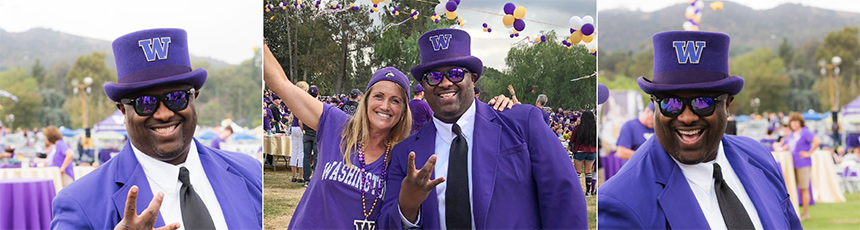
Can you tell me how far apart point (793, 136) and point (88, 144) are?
14.8 m

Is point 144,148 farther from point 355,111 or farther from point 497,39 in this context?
point 497,39

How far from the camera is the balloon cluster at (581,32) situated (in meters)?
3.15

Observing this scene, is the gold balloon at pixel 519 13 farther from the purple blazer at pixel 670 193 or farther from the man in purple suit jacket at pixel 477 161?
the purple blazer at pixel 670 193

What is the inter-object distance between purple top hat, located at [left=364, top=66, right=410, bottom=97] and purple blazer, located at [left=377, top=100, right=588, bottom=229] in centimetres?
21

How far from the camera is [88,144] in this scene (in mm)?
15648

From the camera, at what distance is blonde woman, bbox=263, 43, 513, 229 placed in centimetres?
302

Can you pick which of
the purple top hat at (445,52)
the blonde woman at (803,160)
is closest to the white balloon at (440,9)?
the purple top hat at (445,52)

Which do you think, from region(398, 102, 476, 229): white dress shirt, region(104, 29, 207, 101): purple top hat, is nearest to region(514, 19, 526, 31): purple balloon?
region(398, 102, 476, 229): white dress shirt

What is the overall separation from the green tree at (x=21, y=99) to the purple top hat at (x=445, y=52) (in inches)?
1086

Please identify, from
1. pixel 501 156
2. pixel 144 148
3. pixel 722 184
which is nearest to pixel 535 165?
pixel 501 156

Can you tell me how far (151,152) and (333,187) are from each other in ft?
2.91

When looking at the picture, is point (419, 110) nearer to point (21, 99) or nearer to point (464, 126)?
point (464, 126)

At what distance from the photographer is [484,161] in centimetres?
295

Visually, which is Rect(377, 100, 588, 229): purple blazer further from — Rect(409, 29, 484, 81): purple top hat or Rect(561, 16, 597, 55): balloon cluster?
Rect(561, 16, 597, 55): balloon cluster
